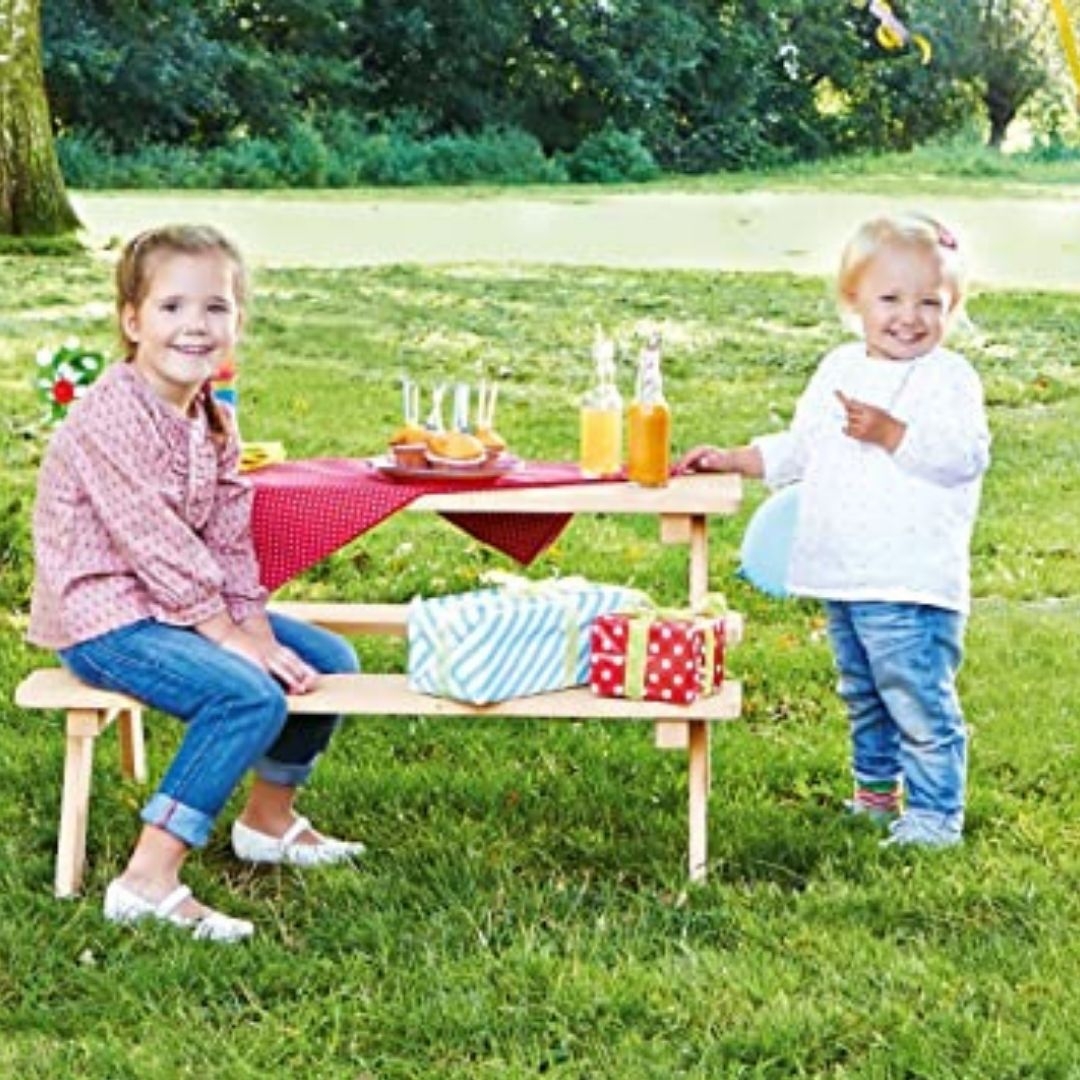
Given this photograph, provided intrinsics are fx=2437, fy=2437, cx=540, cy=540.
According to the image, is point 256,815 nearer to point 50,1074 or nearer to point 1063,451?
point 50,1074

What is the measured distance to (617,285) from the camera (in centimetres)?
1387

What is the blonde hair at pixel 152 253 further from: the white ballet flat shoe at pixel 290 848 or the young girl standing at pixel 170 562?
the white ballet flat shoe at pixel 290 848

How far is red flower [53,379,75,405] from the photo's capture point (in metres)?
4.64

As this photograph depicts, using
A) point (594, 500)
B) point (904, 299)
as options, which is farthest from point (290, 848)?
point (904, 299)

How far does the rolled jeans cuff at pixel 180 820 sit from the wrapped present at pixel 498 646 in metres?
0.43

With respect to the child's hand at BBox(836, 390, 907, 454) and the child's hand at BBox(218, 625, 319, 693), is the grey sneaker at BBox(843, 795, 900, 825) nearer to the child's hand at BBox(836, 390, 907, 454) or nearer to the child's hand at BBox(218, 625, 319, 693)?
the child's hand at BBox(836, 390, 907, 454)

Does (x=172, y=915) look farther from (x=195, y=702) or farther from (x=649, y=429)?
(x=649, y=429)

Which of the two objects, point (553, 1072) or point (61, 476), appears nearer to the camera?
point (553, 1072)

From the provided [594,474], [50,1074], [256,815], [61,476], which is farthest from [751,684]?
[50,1074]

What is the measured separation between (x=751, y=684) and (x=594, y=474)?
3.61ft

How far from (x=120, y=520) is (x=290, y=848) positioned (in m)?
0.66

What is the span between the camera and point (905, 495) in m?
4.24

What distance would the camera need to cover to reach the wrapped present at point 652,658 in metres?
3.97

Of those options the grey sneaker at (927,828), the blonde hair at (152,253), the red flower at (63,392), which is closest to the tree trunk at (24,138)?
the red flower at (63,392)
